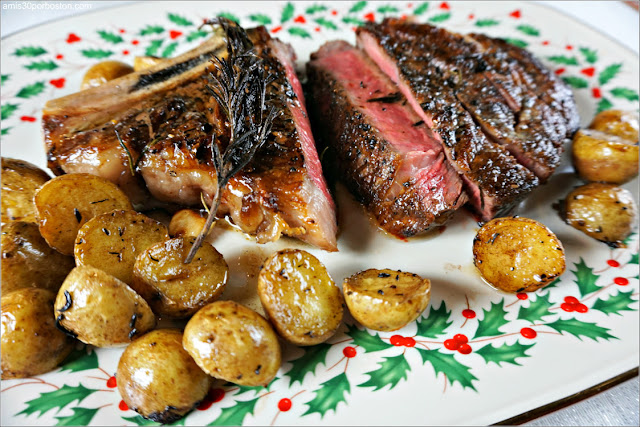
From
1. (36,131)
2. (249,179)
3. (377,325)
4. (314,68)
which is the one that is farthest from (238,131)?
(36,131)

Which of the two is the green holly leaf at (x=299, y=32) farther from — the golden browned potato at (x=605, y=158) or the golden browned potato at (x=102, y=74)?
the golden browned potato at (x=605, y=158)

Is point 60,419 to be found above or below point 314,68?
below

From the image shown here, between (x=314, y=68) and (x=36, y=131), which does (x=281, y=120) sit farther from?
(x=36, y=131)

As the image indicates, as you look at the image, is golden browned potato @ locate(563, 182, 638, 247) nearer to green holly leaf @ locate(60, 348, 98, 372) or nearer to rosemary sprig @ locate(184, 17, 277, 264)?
rosemary sprig @ locate(184, 17, 277, 264)

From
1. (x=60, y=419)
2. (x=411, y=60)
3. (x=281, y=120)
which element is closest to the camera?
(x=60, y=419)

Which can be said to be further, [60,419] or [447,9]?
[447,9]

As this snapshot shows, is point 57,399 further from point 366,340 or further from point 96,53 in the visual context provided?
point 96,53

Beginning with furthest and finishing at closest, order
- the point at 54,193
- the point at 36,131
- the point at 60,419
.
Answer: the point at 36,131, the point at 54,193, the point at 60,419
